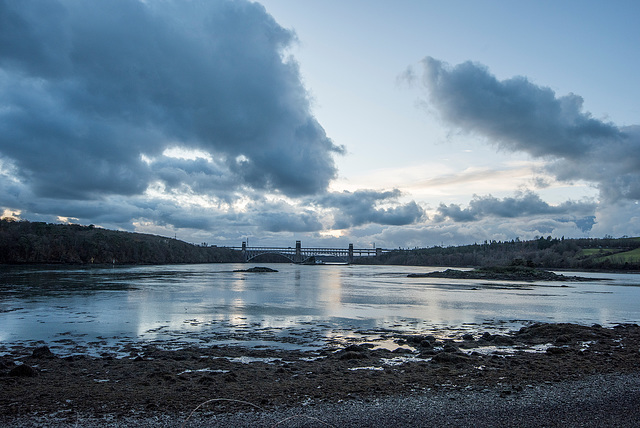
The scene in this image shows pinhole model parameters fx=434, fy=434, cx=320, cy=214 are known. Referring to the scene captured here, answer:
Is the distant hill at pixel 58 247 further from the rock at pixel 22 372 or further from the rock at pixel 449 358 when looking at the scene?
the rock at pixel 449 358

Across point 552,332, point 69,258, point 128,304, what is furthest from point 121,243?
point 552,332

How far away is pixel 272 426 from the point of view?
29.9 feet

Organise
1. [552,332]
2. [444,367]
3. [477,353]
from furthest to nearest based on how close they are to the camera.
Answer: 1. [552,332]
2. [477,353]
3. [444,367]

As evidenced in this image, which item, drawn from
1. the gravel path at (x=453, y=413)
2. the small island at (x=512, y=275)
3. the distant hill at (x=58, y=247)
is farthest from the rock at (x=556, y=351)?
the distant hill at (x=58, y=247)

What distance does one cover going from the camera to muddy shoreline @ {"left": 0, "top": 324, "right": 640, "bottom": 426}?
Answer: 10.5 metres

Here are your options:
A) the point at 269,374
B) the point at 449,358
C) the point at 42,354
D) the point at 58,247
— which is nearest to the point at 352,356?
the point at 449,358

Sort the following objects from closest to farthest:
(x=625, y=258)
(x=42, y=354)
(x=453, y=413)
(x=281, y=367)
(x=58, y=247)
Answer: (x=453, y=413) < (x=281, y=367) < (x=42, y=354) < (x=58, y=247) < (x=625, y=258)

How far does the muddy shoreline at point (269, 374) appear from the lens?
10.5 meters

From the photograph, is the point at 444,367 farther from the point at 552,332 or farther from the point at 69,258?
the point at 69,258

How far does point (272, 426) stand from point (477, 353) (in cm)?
1110

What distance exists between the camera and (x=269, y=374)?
45.4ft

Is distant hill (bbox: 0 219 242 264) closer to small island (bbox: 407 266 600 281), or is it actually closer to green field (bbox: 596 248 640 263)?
small island (bbox: 407 266 600 281)

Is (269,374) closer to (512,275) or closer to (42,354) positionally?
(42,354)

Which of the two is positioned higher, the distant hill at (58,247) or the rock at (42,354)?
the distant hill at (58,247)
